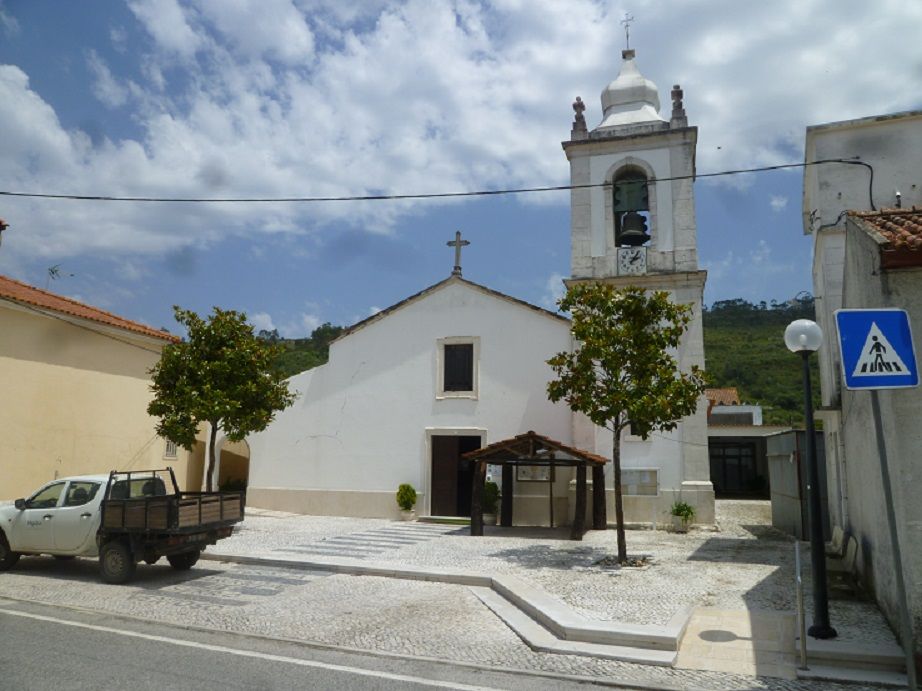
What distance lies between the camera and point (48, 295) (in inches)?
770

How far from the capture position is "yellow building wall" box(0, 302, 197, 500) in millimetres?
17016

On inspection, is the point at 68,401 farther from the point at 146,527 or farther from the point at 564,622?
the point at 564,622

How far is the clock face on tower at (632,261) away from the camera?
1820 cm

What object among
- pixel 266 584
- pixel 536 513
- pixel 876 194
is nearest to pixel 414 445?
pixel 536 513

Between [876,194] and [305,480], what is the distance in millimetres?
16326

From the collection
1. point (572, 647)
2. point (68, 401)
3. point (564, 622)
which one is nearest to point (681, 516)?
point (564, 622)

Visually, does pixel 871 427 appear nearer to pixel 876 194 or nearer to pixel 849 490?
pixel 849 490

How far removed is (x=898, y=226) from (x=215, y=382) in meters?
13.1

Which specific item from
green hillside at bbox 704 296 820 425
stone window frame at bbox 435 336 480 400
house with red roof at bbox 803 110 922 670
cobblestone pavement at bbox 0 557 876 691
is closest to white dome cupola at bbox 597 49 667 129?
house with red roof at bbox 803 110 922 670

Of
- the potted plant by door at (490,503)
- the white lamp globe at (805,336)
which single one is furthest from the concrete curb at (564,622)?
the potted plant by door at (490,503)

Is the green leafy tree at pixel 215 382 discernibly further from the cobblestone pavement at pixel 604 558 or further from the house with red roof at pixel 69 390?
the house with red roof at pixel 69 390

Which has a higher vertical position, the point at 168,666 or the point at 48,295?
the point at 48,295

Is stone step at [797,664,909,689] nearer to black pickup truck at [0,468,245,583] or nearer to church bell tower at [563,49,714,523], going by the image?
black pickup truck at [0,468,245,583]

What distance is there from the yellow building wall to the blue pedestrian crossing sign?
18.4 metres
